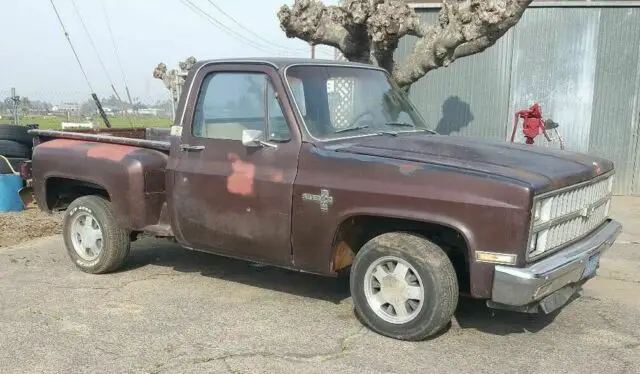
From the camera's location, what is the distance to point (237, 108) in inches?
202

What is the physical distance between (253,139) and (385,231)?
1.21 m

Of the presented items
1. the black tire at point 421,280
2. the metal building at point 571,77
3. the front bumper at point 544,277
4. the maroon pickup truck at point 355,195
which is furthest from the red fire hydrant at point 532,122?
the black tire at point 421,280

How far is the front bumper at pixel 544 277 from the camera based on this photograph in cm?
382

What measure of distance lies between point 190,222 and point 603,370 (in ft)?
10.7

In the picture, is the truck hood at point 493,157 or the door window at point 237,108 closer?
the truck hood at point 493,157

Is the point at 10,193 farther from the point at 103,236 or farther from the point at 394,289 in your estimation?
the point at 394,289

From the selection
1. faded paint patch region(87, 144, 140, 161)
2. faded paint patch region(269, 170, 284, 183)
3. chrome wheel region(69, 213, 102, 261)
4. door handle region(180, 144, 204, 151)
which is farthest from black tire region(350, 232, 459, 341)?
chrome wheel region(69, 213, 102, 261)

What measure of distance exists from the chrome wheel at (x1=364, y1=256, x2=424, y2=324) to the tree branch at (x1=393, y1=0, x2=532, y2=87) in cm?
518

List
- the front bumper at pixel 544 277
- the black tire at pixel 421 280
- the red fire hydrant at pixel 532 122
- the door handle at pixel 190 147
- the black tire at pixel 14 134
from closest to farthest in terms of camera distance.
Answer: the front bumper at pixel 544 277
the black tire at pixel 421 280
the door handle at pixel 190 147
the black tire at pixel 14 134
the red fire hydrant at pixel 532 122

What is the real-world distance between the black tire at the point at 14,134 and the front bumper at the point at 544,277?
318 inches

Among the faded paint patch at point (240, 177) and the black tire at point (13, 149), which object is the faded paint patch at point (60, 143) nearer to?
the faded paint patch at point (240, 177)

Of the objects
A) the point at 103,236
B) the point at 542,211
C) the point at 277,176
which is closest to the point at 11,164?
the point at 103,236

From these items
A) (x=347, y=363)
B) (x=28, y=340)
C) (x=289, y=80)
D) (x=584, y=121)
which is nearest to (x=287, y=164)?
(x=289, y=80)

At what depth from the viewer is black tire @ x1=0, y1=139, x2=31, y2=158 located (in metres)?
9.45
